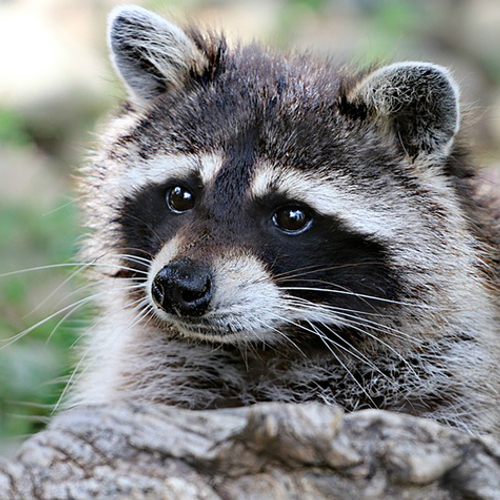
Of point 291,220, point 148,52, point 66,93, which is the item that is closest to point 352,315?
point 291,220

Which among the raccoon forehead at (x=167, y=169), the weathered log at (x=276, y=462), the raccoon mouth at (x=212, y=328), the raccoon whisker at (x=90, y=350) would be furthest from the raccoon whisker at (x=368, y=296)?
the weathered log at (x=276, y=462)

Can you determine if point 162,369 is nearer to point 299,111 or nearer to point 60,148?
point 299,111

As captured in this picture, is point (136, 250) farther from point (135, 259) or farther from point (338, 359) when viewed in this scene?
point (338, 359)

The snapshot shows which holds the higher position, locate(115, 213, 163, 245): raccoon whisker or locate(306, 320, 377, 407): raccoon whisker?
locate(115, 213, 163, 245): raccoon whisker

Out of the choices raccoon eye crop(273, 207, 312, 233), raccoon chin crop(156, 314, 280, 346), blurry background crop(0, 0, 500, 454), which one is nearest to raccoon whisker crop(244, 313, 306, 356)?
raccoon chin crop(156, 314, 280, 346)

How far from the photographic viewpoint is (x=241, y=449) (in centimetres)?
254

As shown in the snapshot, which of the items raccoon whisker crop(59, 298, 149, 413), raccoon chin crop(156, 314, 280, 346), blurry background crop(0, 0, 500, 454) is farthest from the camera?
blurry background crop(0, 0, 500, 454)

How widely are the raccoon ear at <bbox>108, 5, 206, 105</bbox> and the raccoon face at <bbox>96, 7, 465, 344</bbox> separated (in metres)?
0.22

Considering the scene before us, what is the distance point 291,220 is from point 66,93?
7.94 meters

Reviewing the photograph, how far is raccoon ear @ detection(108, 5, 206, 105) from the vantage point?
430cm

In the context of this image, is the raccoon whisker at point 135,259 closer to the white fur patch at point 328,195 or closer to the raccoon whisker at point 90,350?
the raccoon whisker at point 90,350

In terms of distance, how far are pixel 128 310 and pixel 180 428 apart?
6.41ft

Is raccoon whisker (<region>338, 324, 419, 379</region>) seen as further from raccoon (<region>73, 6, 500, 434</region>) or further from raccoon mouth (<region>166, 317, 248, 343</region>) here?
raccoon mouth (<region>166, 317, 248, 343</region>)

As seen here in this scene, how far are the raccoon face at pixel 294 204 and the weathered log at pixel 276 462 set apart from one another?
3.28ft
